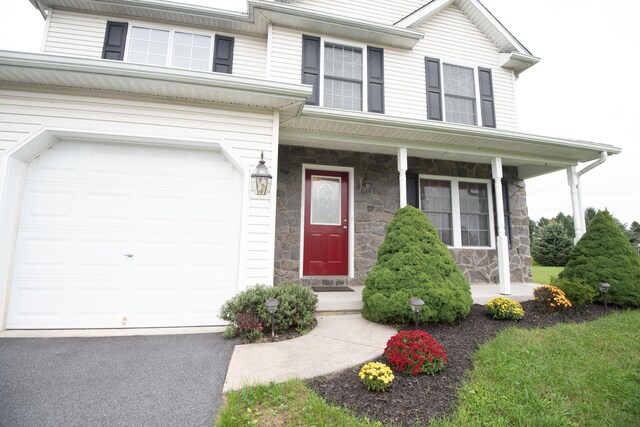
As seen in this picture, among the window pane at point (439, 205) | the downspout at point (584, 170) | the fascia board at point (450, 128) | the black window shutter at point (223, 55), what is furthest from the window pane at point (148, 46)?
the downspout at point (584, 170)

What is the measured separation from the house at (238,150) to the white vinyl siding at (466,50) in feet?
0.16

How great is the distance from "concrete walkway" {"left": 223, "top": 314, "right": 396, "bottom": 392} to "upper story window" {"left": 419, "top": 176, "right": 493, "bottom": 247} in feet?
11.4

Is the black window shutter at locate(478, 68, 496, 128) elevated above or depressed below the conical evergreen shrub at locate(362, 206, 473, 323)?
above

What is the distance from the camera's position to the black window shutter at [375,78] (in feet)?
19.0

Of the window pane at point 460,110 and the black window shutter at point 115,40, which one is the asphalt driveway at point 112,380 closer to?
the black window shutter at point 115,40

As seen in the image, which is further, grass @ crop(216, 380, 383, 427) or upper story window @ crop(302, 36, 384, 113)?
upper story window @ crop(302, 36, 384, 113)

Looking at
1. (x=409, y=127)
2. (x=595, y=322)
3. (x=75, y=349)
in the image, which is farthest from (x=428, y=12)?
(x=75, y=349)

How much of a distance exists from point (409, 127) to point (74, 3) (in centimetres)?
688

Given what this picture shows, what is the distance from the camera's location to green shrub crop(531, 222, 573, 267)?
12.1 metres

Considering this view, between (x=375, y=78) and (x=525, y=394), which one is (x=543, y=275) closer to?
(x=375, y=78)

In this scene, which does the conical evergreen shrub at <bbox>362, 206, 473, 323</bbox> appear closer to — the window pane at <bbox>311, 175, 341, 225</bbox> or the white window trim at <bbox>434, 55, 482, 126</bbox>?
the window pane at <bbox>311, 175, 341, 225</bbox>

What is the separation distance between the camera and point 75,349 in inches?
110

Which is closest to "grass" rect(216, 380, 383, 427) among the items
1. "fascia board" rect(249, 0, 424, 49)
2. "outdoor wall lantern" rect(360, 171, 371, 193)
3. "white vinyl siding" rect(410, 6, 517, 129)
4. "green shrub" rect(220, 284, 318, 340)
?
"green shrub" rect(220, 284, 318, 340)

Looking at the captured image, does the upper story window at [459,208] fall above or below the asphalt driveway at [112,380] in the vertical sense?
above
